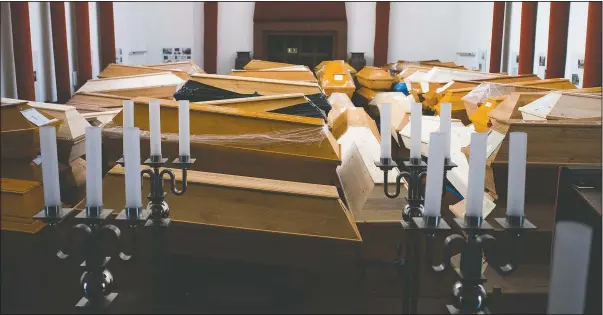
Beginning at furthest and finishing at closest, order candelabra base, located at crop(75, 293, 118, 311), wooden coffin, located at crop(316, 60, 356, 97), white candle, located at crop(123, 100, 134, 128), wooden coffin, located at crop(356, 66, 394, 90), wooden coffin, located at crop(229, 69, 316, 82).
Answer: wooden coffin, located at crop(356, 66, 394, 90), wooden coffin, located at crop(316, 60, 356, 97), wooden coffin, located at crop(229, 69, 316, 82), white candle, located at crop(123, 100, 134, 128), candelabra base, located at crop(75, 293, 118, 311)

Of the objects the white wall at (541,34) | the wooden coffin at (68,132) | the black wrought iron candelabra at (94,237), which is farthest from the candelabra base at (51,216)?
the white wall at (541,34)

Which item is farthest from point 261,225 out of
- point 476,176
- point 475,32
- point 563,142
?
point 475,32

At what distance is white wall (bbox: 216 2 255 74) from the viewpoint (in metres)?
8.72

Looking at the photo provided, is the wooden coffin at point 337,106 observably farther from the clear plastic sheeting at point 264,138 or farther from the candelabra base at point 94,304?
the candelabra base at point 94,304

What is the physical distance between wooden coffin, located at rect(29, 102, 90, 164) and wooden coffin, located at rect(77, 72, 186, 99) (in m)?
1.25

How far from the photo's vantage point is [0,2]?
9.82 ft

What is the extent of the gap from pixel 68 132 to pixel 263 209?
108 centimetres

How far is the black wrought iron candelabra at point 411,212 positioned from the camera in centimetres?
140

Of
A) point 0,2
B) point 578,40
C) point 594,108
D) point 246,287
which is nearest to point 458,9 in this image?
point 578,40

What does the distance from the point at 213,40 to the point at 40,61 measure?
458 cm

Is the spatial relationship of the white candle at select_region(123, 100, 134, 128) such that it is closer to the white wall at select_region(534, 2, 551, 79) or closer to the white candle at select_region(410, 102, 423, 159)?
the white candle at select_region(410, 102, 423, 159)

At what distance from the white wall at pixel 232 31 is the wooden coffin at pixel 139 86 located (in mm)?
4696

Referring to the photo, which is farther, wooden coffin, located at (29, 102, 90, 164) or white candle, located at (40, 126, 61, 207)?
wooden coffin, located at (29, 102, 90, 164)

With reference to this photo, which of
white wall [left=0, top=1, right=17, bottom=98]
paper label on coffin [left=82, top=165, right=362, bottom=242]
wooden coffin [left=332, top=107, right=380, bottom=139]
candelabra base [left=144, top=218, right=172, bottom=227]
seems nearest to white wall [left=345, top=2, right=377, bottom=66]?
wooden coffin [left=332, top=107, right=380, bottom=139]
